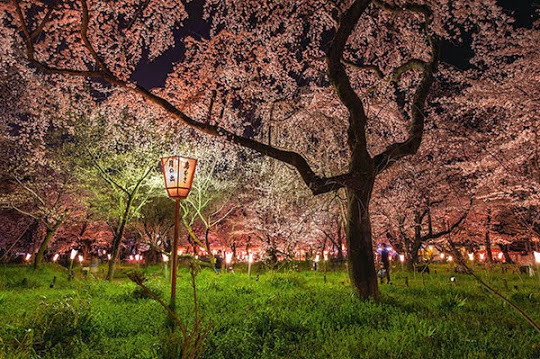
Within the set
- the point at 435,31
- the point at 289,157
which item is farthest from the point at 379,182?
the point at 289,157

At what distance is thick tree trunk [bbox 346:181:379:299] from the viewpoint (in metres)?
7.99

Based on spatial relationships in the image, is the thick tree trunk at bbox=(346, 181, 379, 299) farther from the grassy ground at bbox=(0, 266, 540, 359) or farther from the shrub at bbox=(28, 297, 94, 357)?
the shrub at bbox=(28, 297, 94, 357)

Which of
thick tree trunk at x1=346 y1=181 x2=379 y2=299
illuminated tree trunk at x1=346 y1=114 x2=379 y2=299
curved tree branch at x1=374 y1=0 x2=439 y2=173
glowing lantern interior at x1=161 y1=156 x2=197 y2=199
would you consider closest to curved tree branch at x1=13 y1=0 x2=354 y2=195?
illuminated tree trunk at x1=346 y1=114 x2=379 y2=299

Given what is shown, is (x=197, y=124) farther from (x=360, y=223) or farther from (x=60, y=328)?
(x=60, y=328)

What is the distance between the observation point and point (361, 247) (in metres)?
8.08

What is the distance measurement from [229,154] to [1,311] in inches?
594

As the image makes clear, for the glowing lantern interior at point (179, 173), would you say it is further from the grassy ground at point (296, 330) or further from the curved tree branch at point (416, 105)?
the curved tree branch at point (416, 105)

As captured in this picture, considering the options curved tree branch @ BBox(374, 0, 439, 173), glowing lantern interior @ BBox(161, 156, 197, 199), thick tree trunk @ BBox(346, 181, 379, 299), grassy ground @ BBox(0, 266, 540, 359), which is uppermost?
curved tree branch @ BBox(374, 0, 439, 173)

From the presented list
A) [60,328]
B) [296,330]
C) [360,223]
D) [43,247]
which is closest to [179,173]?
[60,328]

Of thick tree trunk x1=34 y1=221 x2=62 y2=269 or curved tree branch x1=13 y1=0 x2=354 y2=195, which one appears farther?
thick tree trunk x1=34 y1=221 x2=62 y2=269

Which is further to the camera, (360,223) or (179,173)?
(360,223)

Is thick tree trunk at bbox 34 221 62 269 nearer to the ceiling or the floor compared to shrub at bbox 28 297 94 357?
nearer to the ceiling

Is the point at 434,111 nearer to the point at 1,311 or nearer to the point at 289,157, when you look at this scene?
the point at 289,157

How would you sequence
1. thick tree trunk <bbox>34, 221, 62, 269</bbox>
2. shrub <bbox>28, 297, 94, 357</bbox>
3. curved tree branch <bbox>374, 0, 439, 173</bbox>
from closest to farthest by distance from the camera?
shrub <bbox>28, 297, 94, 357</bbox>
curved tree branch <bbox>374, 0, 439, 173</bbox>
thick tree trunk <bbox>34, 221, 62, 269</bbox>
